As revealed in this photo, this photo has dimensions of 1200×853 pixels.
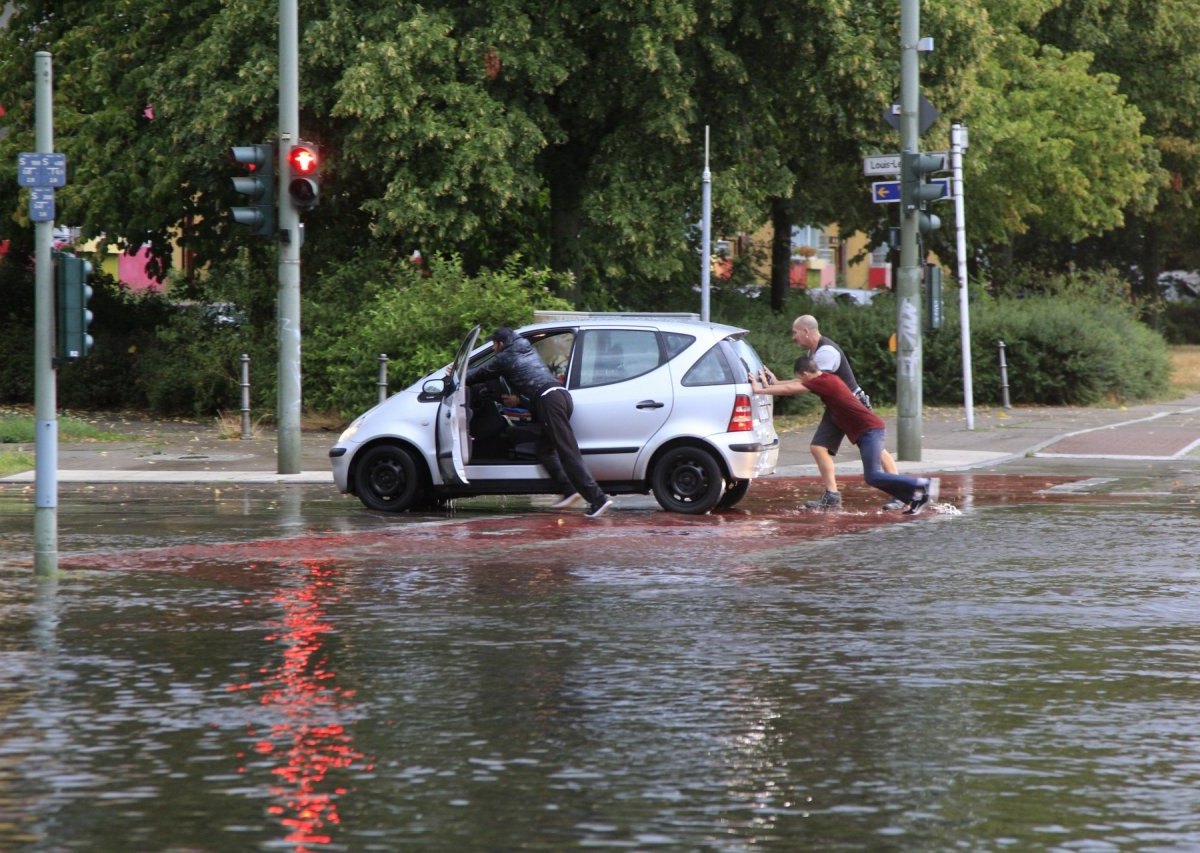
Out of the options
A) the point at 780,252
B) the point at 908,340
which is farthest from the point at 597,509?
the point at 780,252

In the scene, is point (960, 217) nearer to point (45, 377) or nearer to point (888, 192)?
point (888, 192)

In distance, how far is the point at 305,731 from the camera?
24.3ft

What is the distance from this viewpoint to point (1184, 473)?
2116 centimetres

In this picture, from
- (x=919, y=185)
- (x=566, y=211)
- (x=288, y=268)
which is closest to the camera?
(x=288, y=268)

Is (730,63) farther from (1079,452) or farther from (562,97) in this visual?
(1079,452)

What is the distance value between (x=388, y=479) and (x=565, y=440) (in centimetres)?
182

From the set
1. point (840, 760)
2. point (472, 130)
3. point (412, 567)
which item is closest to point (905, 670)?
point (840, 760)

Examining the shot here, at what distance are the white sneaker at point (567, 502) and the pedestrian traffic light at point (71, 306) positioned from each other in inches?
226

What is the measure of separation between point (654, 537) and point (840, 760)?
7.52m

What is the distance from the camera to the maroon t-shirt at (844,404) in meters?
16.3

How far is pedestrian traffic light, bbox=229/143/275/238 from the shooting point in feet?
63.6

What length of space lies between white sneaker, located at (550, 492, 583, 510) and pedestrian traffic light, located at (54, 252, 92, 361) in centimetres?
575

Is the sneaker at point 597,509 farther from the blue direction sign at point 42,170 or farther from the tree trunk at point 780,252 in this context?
the tree trunk at point 780,252

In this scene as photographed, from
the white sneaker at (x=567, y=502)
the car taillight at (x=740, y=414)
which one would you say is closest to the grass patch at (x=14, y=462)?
the white sneaker at (x=567, y=502)
